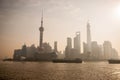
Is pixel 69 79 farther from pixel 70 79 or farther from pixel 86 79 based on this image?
pixel 86 79

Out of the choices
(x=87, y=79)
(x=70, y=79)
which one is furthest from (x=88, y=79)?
(x=70, y=79)

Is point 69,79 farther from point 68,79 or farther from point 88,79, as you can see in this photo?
point 88,79

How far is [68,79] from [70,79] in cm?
53

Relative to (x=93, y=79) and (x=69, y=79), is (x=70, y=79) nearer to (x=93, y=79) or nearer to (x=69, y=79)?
(x=69, y=79)

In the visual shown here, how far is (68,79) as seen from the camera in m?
48.9

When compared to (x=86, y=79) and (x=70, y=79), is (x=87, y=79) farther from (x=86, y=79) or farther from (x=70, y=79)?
(x=70, y=79)

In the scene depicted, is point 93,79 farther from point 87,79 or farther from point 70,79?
point 70,79

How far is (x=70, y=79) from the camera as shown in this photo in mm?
48844

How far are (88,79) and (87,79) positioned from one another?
0.94ft

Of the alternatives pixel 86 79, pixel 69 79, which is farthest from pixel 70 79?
pixel 86 79

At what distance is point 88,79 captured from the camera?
49.7m

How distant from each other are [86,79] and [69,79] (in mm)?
4674

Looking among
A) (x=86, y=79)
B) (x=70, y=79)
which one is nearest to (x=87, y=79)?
(x=86, y=79)

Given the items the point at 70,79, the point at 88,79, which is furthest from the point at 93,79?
the point at 70,79
